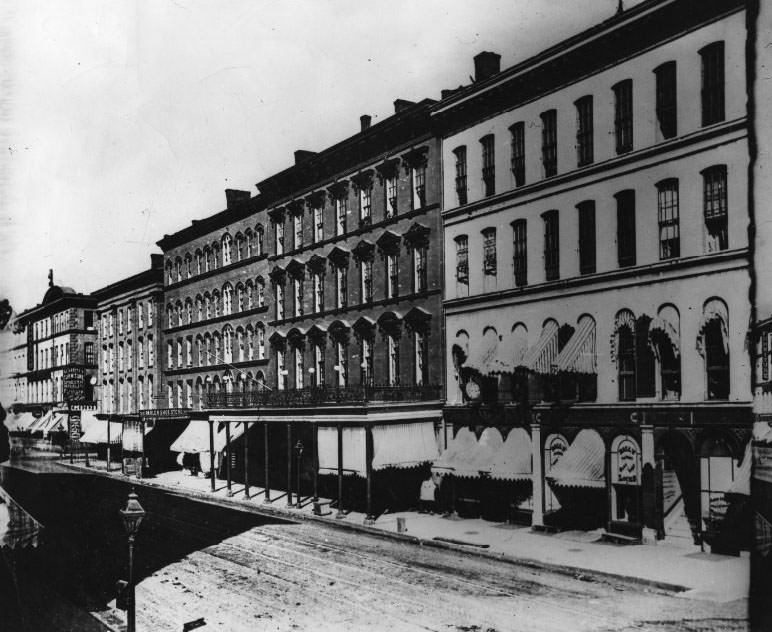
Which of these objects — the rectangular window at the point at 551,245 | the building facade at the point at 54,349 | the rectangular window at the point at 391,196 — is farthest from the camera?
the building facade at the point at 54,349

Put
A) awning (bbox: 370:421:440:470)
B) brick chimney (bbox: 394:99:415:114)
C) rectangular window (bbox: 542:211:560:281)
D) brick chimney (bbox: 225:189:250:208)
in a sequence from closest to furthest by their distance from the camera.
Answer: rectangular window (bbox: 542:211:560:281) → awning (bbox: 370:421:440:470) → brick chimney (bbox: 394:99:415:114) → brick chimney (bbox: 225:189:250:208)

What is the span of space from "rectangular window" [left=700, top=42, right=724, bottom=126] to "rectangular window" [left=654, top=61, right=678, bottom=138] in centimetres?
95

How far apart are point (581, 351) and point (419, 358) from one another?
362 inches

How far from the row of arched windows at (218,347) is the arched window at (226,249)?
4.07m

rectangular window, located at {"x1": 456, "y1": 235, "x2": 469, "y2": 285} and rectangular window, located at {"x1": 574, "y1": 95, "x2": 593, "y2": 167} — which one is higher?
rectangular window, located at {"x1": 574, "y1": 95, "x2": 593, "y2": 167}

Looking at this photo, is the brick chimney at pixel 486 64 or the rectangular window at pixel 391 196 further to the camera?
the rectangular window at pixel 391 196

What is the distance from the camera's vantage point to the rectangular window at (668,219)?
20.3 m

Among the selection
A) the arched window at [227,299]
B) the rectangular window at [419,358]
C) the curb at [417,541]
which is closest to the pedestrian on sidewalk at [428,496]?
the curb at [417,541]

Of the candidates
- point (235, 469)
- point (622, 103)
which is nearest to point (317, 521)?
point (235, 469)

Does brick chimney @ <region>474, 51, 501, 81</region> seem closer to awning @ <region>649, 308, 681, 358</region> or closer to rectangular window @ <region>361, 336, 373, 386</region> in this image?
awning @ <region>649, 308, 681, 358</region>

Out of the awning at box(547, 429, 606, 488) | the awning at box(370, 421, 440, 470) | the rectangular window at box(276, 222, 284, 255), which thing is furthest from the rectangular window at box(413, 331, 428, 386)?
the rectangular window at box(276, 222, 284, 255)

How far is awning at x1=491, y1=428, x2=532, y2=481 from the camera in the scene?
2438 centimetres

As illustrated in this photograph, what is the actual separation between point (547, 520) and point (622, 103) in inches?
509

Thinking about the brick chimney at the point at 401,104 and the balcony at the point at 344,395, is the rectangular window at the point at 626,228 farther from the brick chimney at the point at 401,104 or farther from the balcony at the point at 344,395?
the brick chimney at the point at 401,104
